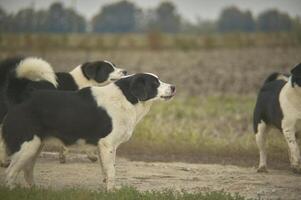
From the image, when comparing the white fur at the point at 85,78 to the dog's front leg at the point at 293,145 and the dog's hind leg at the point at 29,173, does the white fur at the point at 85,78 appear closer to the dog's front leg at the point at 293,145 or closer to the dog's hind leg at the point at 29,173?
the dog's hind leg at the point at 29,173

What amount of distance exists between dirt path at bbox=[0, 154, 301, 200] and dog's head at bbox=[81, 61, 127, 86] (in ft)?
5.06

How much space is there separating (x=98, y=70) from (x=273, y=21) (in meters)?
40.1

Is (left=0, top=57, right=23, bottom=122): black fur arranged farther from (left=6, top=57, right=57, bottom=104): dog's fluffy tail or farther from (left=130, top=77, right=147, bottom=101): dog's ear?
(left=130, top=77, right=147, bottom=101): dog's ear

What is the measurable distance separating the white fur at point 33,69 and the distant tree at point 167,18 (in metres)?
48.8

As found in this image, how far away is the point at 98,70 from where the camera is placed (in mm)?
12375

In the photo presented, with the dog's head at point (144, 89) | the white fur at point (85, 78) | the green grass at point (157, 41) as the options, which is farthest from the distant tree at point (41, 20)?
the dog's head at point (144, 89)

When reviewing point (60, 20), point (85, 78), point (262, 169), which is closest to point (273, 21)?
point (60, 20)

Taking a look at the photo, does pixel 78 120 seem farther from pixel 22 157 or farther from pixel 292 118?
pixel 292 118

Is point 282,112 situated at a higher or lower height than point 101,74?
lower

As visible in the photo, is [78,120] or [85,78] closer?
[78,120]

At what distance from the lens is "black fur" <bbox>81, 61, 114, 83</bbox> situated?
483 inches

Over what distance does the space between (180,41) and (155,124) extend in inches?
1246

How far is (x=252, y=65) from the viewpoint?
32.5 metres

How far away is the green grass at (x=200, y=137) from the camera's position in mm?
13219
